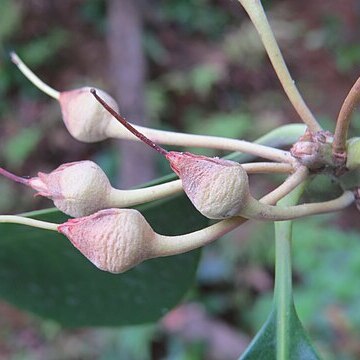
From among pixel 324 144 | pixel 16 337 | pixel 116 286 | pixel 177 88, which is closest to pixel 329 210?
pixel 324 144

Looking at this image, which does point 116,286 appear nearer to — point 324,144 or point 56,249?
point 56,249

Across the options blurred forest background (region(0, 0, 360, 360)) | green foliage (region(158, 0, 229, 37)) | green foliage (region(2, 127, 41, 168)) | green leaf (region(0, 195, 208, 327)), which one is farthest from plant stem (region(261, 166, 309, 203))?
green foliage (region(158, 0, 229, 37))

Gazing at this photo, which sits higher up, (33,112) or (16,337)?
(33,112)

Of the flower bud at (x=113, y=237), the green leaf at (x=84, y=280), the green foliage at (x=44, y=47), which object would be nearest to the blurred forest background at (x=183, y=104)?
the green foliage at (x=44, y=47)

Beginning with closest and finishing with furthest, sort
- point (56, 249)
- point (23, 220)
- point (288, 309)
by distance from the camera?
point (23, 220)
point (288, 309)
point (56, 249)

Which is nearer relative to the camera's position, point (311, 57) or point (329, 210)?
point (329, 210)

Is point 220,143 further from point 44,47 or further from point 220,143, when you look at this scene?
point 44,47

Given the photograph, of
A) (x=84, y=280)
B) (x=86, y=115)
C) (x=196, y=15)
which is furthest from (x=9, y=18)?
(x=86, y=115)
